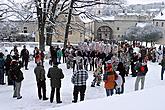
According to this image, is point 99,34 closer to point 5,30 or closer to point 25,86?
point 5,30

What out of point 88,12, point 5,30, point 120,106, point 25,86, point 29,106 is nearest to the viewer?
point 120,106

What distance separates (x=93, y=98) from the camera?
16844 mm

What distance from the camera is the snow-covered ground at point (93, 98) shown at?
1030 cm

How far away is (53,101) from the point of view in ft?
51.5

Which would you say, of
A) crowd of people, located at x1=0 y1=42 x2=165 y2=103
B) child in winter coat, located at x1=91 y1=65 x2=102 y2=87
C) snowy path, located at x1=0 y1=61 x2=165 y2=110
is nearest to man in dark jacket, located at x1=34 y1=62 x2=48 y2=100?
crowd of people, located at x1=0 y1=42 x2=165 y2=103

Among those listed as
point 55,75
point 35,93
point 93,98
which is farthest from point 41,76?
point 93,98

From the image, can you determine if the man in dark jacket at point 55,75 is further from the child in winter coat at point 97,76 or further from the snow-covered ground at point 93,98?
the child in winter coat at point 97,76

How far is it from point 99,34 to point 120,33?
8004mm

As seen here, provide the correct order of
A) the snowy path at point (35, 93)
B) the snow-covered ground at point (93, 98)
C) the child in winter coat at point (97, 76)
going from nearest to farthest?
the snow-covered ground at point (93, 98), the snowy path at point (35, 93), the child in winter coat at point (97, 76)

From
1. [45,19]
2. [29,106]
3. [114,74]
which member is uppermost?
[45,19]

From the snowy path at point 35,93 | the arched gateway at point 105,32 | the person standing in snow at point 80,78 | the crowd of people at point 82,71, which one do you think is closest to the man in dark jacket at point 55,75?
the crowd of people at point 82,71

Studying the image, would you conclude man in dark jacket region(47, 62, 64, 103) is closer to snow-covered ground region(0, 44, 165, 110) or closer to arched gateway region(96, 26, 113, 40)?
snow-covered ground region(0, 44, 165, 110)

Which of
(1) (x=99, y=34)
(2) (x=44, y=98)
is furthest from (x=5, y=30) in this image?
(1) (x=99, y=34)

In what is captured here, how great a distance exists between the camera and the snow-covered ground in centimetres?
1030
